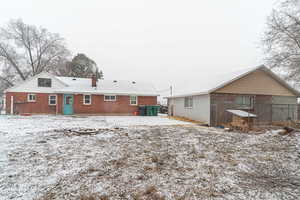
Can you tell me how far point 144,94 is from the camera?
656 inches

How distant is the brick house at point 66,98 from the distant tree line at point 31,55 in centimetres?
1189

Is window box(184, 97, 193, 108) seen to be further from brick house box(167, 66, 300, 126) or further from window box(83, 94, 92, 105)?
window box(83, 94, 92, 105)

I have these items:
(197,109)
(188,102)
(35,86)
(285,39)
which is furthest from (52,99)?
(285,39)

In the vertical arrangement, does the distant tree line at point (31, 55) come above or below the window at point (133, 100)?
above

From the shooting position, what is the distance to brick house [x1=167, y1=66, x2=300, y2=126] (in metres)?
10.6

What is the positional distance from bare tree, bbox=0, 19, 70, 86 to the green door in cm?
1465

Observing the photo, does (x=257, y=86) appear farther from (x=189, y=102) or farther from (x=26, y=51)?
(x=26, y=51)

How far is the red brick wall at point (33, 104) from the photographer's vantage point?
14.8 meters

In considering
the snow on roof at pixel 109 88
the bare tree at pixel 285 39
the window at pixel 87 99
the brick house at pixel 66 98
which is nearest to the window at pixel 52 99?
the brick house at pixel 66 98

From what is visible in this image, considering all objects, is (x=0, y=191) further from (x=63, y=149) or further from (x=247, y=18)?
(x=247, y=18)

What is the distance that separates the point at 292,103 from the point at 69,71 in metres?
32.6

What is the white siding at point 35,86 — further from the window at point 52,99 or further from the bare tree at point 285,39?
the bare tree at point 285,39

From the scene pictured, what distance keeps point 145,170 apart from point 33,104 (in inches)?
663

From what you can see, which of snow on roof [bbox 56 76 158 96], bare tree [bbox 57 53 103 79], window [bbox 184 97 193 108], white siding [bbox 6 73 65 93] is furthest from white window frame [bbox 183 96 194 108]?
bare tree [bbox 57 53 103 79]
